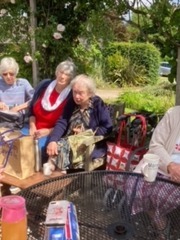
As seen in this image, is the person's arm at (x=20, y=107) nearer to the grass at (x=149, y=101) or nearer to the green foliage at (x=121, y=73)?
the grass at (x=149, y=101)

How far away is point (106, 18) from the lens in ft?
14.8

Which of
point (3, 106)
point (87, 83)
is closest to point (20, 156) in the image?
point (87, 83)

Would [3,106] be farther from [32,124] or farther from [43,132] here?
[43,132]

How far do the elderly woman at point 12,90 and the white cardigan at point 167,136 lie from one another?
5.25ft

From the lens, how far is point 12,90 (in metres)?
3.79

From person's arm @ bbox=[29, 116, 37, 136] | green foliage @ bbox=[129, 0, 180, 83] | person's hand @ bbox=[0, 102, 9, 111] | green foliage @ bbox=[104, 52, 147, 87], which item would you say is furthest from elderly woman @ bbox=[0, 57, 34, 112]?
green foliage @ bbox=[104, 52, 147, 87]

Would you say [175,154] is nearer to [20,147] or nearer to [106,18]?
[20,147]

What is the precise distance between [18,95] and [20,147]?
1.32 meters

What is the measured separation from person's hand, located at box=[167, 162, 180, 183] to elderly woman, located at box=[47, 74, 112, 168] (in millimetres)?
741

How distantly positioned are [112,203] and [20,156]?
0.96 meters

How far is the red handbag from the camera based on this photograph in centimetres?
283

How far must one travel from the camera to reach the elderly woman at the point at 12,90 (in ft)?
12.0

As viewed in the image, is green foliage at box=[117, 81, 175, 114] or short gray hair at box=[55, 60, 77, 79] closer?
short gray hair at box=[55, 60, 77, 79]

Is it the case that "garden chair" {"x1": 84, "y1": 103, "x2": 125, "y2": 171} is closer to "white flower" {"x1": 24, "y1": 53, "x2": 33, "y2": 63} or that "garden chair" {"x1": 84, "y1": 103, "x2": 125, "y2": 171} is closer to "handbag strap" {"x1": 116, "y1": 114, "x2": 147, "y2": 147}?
"handbag strap" {"x1": 116, "y1": 114, "x2": 147, "y2": 147}
